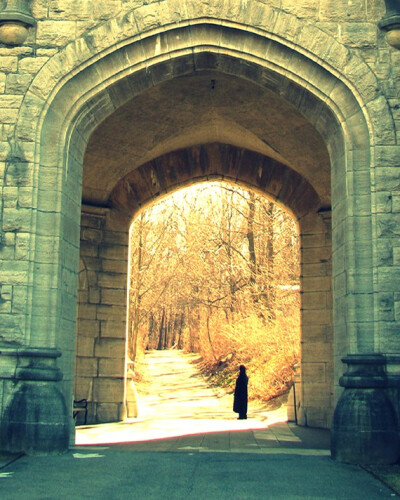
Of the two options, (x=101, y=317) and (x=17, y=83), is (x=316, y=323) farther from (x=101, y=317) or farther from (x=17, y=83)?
(x=17, y=83)

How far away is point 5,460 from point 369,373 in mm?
3853

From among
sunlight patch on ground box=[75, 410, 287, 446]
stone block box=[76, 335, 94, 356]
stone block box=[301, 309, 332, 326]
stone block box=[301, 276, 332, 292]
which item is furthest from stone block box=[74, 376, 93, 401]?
stone block box=[301, 276, 332, 292]

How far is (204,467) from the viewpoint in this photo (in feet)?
22.6

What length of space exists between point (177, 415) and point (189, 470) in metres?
8.86

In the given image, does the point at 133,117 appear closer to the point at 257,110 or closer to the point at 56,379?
the point at 257,110

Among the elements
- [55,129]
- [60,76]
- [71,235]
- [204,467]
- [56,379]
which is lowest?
[204,467]

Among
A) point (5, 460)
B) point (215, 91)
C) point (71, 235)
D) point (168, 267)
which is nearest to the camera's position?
point (5, 460)

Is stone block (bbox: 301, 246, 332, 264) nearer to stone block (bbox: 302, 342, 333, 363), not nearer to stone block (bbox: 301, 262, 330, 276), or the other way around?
stone block (bbox: 301, 262, 330, 276)

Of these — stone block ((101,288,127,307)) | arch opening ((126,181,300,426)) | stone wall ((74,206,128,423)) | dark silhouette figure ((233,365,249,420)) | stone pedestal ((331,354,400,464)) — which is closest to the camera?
stone pedestal ((331,354,400,464))

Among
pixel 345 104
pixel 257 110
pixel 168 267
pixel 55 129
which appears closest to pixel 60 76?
pixel 55 129

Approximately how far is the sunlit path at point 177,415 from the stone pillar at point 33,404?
202 centimetres

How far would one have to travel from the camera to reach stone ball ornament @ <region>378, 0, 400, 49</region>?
8.04 metres

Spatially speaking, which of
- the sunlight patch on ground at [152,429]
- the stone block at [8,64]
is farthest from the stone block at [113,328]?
the stone block at [8,64]

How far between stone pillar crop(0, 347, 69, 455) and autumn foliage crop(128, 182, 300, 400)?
459 inches
